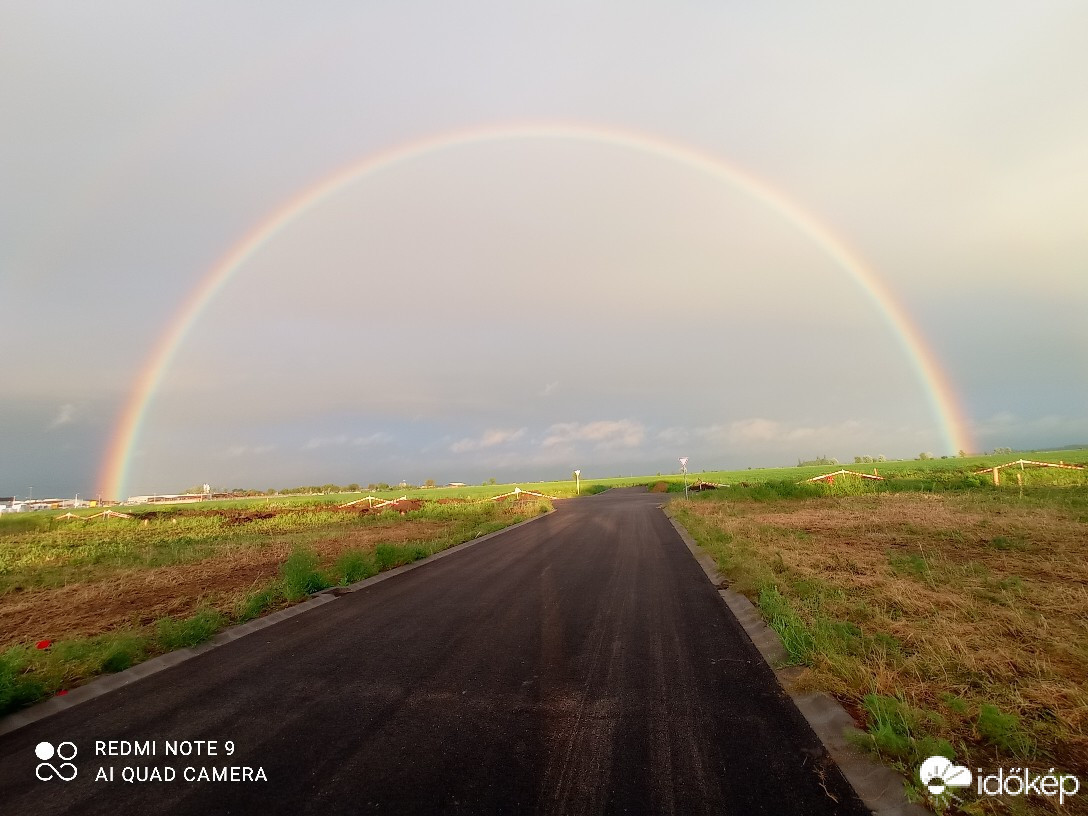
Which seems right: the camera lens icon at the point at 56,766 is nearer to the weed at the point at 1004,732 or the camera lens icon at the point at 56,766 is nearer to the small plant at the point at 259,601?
the small plant at the point at 259,601

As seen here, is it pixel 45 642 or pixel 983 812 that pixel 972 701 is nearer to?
pixel 983 812

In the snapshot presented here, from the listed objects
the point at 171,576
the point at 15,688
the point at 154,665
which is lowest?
the point at 171,576

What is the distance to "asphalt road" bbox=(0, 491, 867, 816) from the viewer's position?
3.85 meters

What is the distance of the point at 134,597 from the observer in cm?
1216

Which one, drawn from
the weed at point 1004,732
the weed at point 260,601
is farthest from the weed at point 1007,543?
the weed at point 260,601

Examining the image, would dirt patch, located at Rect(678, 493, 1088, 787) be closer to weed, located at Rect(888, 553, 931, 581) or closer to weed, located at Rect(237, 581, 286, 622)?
weed, located at Rect(888, 553, 931, 581)

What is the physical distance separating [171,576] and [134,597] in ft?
9.70

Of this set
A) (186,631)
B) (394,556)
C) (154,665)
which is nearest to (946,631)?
(154,665)

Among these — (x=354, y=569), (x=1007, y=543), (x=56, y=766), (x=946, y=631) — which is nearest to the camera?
(x=56, y=766)

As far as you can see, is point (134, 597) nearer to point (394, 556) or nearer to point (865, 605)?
point (394, 556)

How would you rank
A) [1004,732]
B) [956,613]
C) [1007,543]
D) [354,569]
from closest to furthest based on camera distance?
[1004,732] → [956,613] → [354,569] → [1007,543]

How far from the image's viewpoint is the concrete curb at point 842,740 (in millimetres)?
3641

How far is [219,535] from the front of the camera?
2830 cm

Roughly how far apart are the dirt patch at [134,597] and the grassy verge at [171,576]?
6cm
